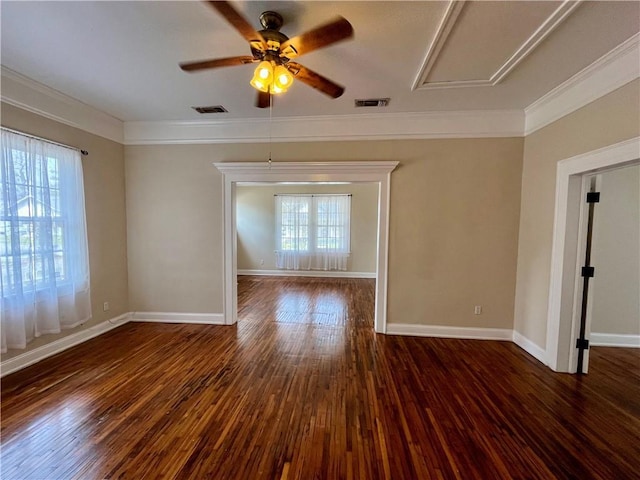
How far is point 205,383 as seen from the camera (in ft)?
8.39

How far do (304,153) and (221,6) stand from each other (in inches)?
95.3

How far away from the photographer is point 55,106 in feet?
9.95

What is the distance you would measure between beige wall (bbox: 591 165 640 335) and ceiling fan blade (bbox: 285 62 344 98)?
3415mm

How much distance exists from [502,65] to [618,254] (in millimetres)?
2774

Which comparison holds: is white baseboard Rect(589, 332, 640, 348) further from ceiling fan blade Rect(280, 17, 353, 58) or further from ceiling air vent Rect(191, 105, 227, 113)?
ceiling air vent Rect(191, 105, 227, 113)

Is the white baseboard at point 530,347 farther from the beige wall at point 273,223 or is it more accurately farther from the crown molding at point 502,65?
the beige wall at point 273,223

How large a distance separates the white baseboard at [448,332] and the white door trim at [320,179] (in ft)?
0.63

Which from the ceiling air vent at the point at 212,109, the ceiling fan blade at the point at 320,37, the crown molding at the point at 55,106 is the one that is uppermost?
the ceiling air vent at the point at 212,109

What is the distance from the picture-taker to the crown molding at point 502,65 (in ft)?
5.73

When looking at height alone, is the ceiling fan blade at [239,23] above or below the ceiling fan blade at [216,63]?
above

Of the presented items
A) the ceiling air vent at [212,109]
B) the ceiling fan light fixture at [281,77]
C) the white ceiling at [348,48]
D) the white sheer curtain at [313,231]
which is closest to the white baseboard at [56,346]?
the white ceiling at [348,48]

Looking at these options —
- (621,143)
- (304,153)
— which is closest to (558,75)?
(621,143)

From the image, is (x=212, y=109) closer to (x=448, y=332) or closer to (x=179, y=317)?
(x=179, y=317)

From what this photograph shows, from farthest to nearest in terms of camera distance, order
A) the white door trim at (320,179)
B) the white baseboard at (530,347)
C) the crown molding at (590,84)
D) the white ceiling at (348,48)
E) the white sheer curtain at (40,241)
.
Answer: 1. the white door trim at (320,179)
2. the white baseboard at (530,347)
3. the white sheer curtain at (40,241)
4. the crown molding at (590,84)
5. the white ceiling at (348,48)
